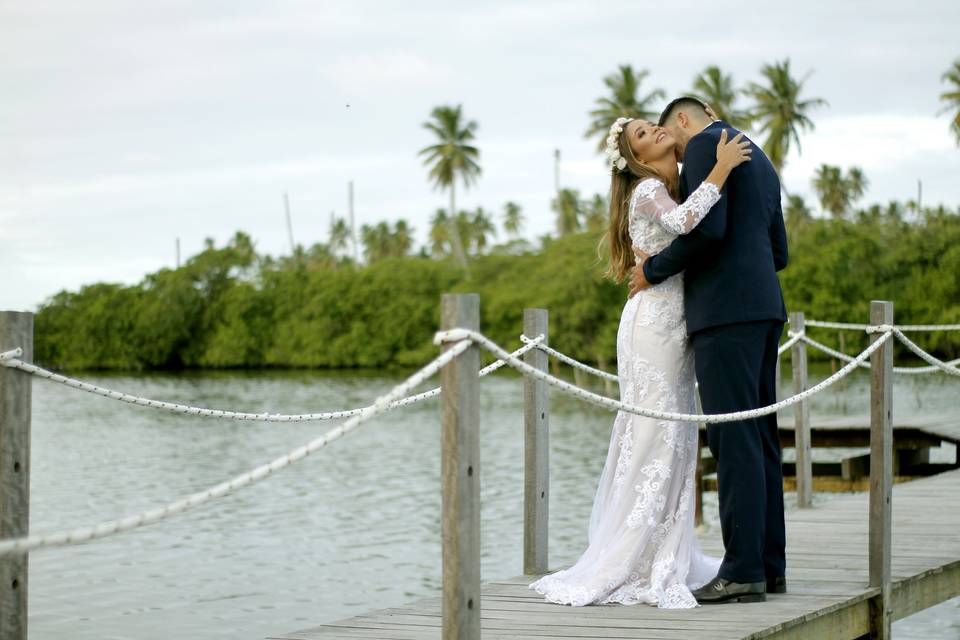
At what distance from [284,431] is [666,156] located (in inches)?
1046

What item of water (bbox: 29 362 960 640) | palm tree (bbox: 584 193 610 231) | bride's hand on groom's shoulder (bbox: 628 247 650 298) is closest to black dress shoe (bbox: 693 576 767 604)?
bride's hand on groom's shoulder (bbox: 628 247 650 298)

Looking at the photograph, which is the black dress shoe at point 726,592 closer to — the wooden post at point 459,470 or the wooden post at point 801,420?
the wooden post at point 459,470

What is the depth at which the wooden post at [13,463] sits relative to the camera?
3238mm

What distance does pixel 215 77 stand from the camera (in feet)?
237

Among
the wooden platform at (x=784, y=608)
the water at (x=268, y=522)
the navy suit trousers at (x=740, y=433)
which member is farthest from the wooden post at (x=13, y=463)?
the water at (x=268, y=522)

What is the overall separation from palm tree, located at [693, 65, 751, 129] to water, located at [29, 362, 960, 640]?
27.5m

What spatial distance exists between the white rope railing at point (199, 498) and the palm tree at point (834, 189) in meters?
74.2

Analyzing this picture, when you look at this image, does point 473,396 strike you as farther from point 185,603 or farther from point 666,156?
Answer: point 185,603

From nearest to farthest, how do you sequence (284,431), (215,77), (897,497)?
(897,497), (284,431), (215,77)

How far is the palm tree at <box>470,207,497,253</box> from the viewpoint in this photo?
107062 mm

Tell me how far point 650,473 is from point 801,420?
4205 mm

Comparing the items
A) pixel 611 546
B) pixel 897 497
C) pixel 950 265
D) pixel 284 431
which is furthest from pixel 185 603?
pixel 950 265

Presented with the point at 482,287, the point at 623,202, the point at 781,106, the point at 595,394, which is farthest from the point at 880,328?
the point at 482,287

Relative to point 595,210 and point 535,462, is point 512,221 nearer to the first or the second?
point 595,210
